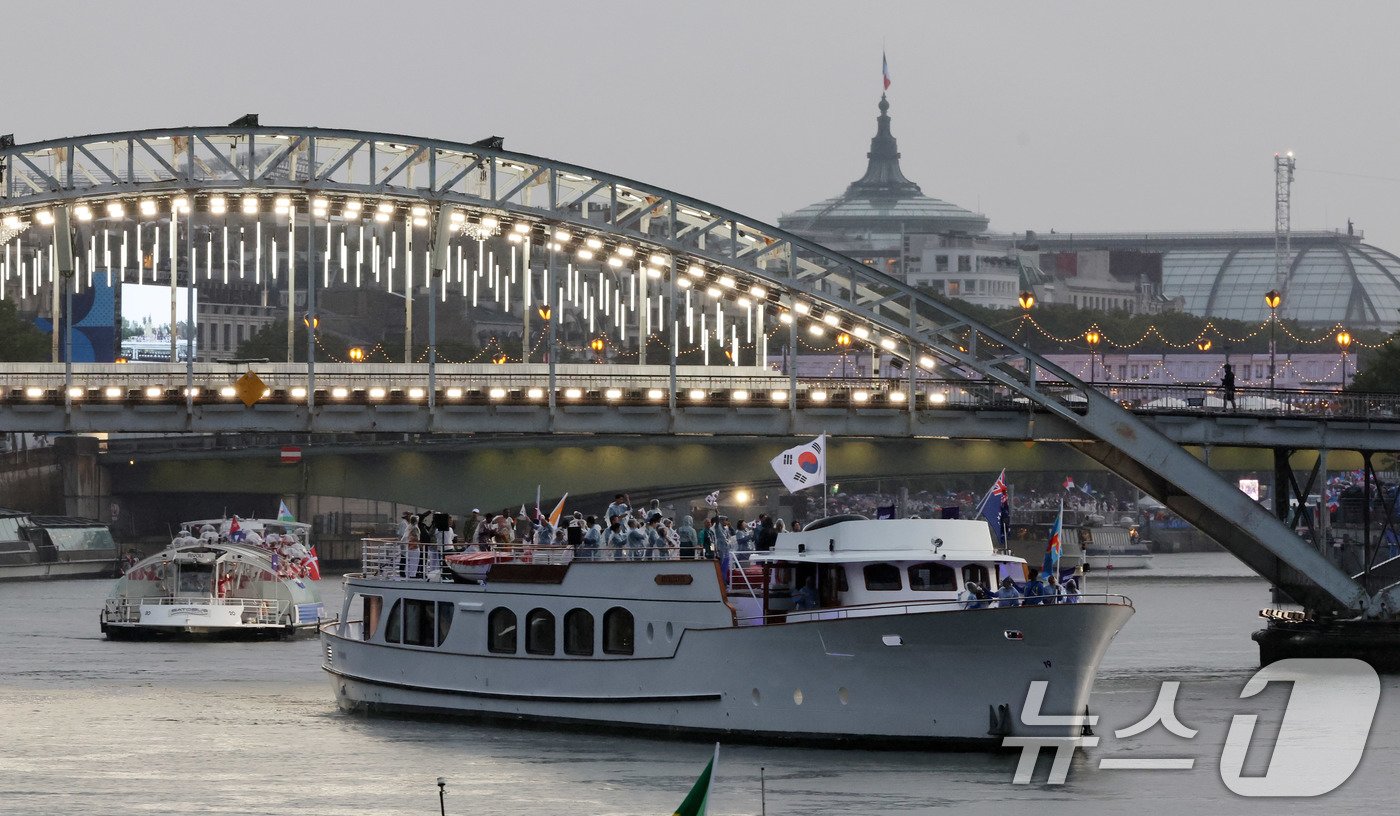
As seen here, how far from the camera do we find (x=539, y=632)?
49250 millimetres

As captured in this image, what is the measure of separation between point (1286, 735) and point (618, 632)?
536 inches

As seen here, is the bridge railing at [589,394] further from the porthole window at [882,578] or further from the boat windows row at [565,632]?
the porthole window at [882,578]

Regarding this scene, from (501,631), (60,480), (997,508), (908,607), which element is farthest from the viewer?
(60,480)

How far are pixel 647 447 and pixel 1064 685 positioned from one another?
180 feet

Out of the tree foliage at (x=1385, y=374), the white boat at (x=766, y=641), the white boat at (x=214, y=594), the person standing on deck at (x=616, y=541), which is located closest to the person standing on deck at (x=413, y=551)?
the white boat at (x=766, y=641)

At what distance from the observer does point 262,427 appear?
7006 cm

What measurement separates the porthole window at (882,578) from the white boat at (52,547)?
78.0 m

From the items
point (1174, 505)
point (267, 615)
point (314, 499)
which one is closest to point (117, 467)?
point (314, 499)

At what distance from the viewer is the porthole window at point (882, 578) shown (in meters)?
45.8

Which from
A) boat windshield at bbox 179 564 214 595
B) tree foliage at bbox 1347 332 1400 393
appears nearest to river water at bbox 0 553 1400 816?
boat windshield at bbox 179 564 214 595

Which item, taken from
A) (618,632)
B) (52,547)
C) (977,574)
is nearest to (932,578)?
(977,574)

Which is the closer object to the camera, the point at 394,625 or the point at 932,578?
the point at 932,578

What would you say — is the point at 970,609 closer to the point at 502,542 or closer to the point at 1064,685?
the point at 1064,685

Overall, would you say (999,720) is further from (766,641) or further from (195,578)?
(195,578)
